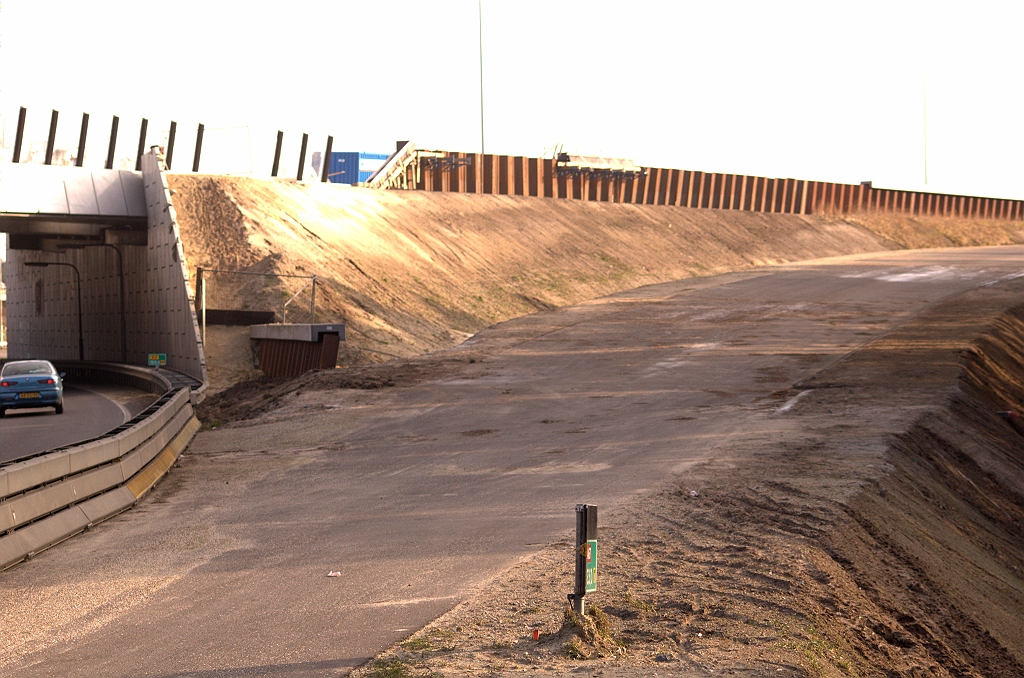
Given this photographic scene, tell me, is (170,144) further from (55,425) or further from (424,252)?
(55,425)

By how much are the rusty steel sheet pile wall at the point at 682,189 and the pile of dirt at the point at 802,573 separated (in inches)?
1575

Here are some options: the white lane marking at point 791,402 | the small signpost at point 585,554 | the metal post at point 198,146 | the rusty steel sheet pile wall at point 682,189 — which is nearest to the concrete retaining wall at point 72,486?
the small signpost at point 585,554

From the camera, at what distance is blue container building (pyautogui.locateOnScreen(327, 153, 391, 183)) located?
244ft

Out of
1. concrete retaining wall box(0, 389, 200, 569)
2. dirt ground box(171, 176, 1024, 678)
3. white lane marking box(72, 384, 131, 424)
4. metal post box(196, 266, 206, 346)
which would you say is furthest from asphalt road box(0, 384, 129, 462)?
metal post box(196, 266, 206, 346)

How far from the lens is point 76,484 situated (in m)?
12.1

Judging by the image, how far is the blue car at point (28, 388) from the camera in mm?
28750

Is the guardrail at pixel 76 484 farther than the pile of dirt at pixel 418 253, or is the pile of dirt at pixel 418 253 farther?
the pile of dirt at pixel 418 253

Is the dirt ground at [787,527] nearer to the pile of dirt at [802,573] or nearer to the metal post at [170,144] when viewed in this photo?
the pile of dirt at [802,573]

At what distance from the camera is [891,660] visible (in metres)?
8.70

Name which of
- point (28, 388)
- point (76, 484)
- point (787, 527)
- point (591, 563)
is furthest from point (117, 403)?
point (591, 563)

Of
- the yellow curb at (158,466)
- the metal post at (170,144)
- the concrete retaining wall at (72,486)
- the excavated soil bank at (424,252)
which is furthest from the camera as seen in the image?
the metal post at (170,144)

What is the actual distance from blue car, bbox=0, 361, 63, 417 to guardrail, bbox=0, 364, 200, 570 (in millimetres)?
13309

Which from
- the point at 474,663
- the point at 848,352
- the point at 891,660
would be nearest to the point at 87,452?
the point at 474,663

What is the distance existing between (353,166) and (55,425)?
5010cm
